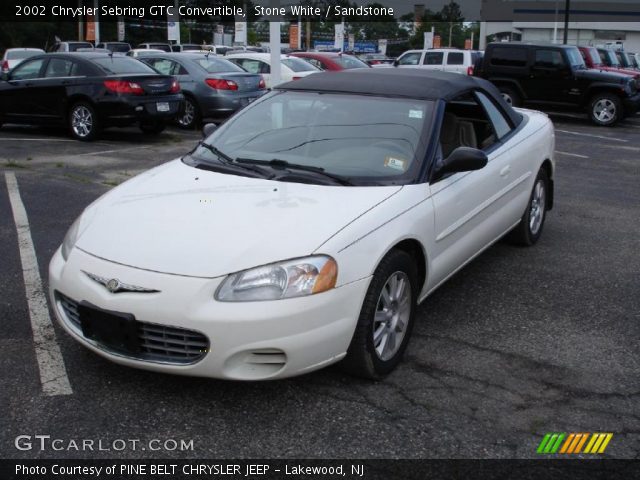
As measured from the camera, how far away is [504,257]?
5914mm

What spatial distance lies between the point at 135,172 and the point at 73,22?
57564mm

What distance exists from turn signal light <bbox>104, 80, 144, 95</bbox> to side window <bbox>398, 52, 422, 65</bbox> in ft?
39.0

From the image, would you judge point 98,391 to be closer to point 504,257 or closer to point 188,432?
point 188,432

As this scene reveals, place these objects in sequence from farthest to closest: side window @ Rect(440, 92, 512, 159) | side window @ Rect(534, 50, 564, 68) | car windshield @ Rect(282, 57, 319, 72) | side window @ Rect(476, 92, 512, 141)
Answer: side window @ Rect(534, 50, 564, 68) → car windshield @ Rect(282, 57, 319, 72) → side window @ Rect(476, 92, 512, 141) → side window @ Rect(440, 92, 512, 159)

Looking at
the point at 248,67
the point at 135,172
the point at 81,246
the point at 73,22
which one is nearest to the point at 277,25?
the point at 135,172

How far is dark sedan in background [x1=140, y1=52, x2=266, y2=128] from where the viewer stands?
1360 centimetres

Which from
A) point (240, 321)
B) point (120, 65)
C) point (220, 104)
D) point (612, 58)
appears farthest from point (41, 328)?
point (612, 58)

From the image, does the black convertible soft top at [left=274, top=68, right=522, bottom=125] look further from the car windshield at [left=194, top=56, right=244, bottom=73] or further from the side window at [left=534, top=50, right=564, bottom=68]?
the side window at [left=534, top=50, right=564, bottom=68]

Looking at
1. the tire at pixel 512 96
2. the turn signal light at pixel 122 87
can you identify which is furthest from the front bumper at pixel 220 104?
the tire at pixel 512 96

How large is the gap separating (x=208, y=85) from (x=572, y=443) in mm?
11610

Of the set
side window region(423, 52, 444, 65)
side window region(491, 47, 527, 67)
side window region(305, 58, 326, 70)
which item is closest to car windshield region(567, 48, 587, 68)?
side window region(491, 47, 527, 67)

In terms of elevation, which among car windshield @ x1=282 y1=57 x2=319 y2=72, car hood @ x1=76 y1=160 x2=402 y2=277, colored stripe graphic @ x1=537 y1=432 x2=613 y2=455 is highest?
car windshield @ x1=282 y1=57 x2=319 y2=72

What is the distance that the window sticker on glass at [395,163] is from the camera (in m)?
4.19

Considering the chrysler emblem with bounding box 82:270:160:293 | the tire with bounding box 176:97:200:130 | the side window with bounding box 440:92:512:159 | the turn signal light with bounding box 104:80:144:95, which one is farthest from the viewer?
the tire with bounding box 176:97:200:130
